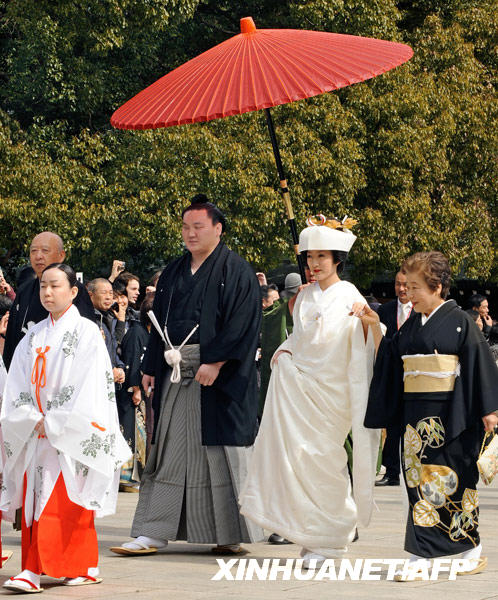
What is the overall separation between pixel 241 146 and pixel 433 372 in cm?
1385

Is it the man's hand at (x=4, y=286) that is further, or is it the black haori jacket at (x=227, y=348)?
the man's hand at (x=4, y=286)

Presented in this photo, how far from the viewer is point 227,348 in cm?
622

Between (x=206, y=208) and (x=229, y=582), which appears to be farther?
(x=206, y=208)

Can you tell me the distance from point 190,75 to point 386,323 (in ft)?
13.6

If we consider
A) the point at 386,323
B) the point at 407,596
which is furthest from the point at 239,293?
the point at 386,323

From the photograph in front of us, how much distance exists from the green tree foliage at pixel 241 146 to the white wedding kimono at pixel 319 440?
12502 mm

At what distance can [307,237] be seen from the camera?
608 centimetres

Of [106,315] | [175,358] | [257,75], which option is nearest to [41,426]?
[175,358]

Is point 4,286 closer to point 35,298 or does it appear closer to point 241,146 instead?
point 35,298

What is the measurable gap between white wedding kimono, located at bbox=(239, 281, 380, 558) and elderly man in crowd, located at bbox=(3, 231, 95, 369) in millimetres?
1540

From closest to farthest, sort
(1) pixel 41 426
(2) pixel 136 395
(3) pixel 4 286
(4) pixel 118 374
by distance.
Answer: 1. (1) pixel 41 426
2. (3) pixel 4 286
3. (4) pixel 118 374
4. (2) pixel 136 395

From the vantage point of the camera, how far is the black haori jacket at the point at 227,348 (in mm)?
6227

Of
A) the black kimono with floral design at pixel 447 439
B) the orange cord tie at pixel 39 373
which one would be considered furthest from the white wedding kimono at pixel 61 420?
the black kimono with floral design at pixel 447 439

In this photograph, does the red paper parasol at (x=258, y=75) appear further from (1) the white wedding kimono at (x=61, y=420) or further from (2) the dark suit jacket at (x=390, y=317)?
(2) the dark suit jacket at (x=390, y=317)
